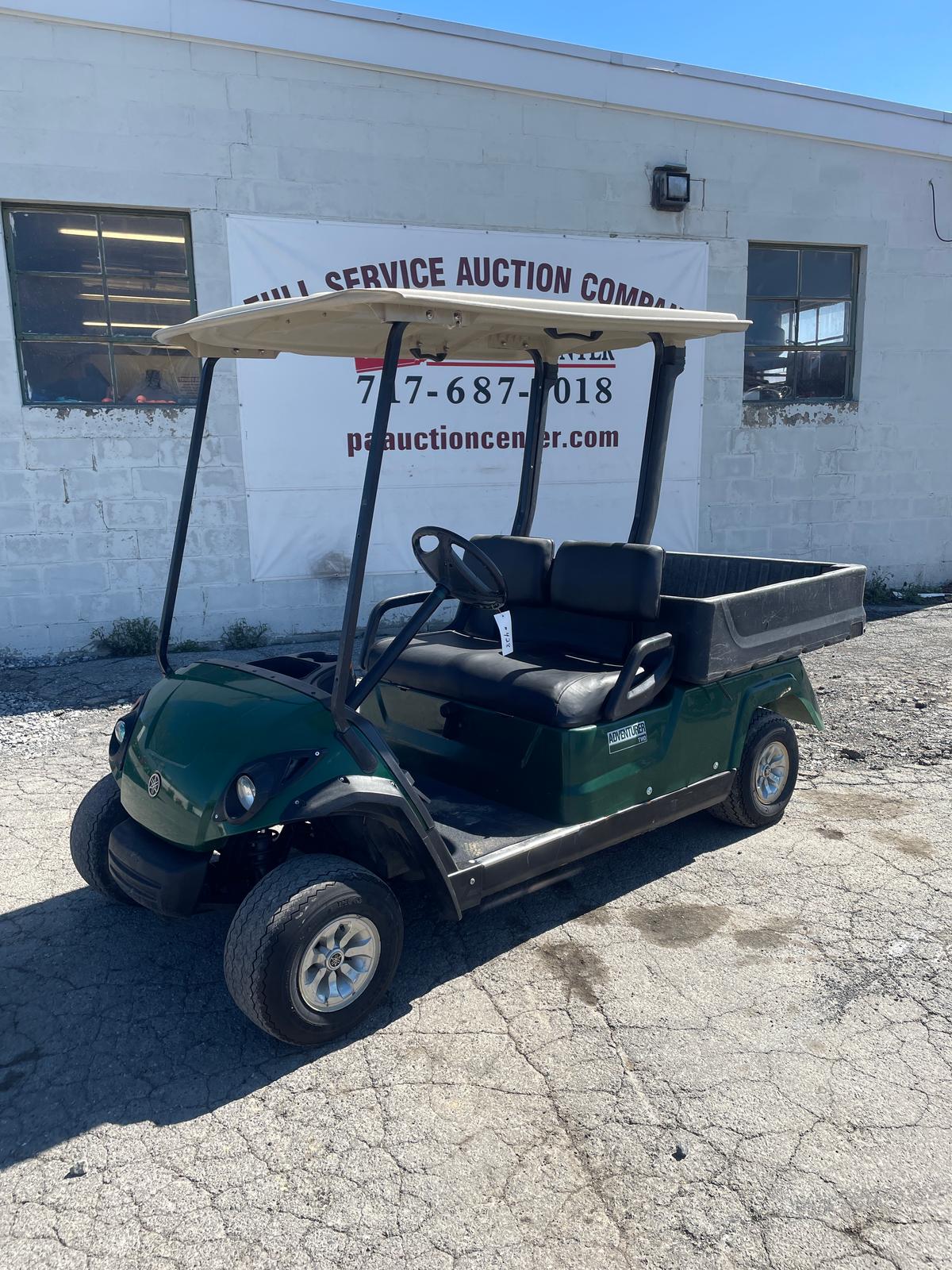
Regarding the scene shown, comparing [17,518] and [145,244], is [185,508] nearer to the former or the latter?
[17,518]

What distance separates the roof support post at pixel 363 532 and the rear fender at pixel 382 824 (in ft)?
0.69

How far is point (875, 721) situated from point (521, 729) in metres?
2.98

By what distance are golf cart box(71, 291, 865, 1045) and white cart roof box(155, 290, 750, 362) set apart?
0.05 ft

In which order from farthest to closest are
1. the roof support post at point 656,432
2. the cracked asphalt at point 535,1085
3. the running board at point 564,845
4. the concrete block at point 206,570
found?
the concrete block at point 206,570, the roof support post at point 656,432, the running board at point 564,845, the cracked asphalt at point 535,1085

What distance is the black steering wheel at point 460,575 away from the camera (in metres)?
2.88

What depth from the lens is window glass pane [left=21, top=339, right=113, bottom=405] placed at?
647 cm

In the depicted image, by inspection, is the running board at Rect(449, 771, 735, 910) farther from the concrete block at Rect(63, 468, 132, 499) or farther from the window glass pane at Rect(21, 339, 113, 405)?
the window glass pane at Rect(21, 339, 113, 405)

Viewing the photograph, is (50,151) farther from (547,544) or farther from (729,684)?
(729,684)

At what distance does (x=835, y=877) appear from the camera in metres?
3.57

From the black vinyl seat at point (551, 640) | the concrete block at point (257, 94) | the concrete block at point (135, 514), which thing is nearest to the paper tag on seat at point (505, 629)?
the black vinyl seat at point (551, 640)

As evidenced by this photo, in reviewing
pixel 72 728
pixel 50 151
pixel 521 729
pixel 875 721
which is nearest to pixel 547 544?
pixel 521 729

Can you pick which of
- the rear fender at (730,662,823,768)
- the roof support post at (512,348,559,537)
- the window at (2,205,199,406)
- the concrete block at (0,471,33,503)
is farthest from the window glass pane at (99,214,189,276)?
the rear fender at (730,662,823,768)

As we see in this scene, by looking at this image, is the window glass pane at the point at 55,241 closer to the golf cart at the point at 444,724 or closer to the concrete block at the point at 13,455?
the concrete block at the point at 13,455

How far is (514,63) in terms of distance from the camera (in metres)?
7.09
